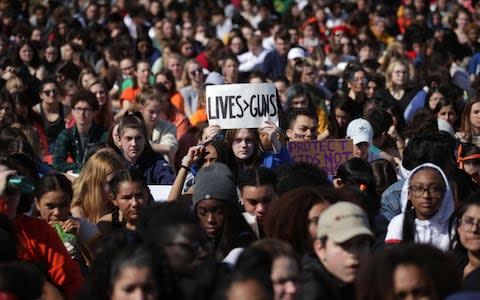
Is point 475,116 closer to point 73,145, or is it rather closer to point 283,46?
point 73,145

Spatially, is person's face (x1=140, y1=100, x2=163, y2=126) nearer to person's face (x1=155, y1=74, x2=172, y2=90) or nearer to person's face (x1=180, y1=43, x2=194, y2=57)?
person's face (x1=155, y1=74, x2=172, y2=90)

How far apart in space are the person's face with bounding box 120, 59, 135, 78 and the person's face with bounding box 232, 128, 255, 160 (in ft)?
23.5

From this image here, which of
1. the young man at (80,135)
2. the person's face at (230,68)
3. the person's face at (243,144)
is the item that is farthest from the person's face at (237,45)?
the person's face at (243,144)

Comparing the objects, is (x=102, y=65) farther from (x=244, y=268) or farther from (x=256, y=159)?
(x=244, y=268)

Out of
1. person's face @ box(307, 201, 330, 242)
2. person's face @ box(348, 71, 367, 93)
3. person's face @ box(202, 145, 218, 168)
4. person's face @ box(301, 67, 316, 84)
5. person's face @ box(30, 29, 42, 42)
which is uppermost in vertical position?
person's face @ box(30, 29, 42, 42)

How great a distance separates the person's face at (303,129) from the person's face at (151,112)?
2.08m

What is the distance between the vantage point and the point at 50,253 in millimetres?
7633

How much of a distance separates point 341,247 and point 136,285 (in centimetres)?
110

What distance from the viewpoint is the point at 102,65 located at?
65.9 feet

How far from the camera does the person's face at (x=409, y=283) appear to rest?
657 cm

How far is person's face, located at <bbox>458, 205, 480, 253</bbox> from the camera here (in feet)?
25.1

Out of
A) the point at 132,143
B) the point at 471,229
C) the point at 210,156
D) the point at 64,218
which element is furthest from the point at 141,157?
the point at 471,229

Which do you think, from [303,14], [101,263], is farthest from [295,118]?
[303,14]

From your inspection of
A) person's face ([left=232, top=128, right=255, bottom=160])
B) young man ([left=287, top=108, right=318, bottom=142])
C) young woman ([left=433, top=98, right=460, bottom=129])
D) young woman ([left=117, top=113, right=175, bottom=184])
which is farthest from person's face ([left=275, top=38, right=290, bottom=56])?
person's face ([left=232, top=128, right=255, bottom=160])
